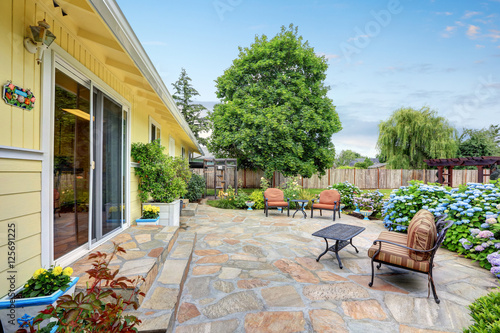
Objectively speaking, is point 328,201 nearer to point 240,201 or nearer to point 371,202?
point 371,202

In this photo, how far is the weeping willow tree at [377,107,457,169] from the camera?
1777cm

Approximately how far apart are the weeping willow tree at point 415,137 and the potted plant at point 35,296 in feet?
68.6

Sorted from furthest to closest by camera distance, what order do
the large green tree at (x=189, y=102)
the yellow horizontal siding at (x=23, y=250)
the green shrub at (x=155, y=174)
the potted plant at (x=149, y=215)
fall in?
1. the large green tree at (x=189, y=102)
2. the green shrub at (x=155, y=174)
3. the potted plant at (x=149, y=215)
4. the yellow horizontal siding at (x=23, y=250)

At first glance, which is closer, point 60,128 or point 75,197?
point 60,128

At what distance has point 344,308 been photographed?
99.0 inches

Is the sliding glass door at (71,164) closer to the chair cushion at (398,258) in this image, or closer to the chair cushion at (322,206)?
the chair cushion at (398,258)

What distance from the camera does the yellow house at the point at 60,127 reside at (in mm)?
1889

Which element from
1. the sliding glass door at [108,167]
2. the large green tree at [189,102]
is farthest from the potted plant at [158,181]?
the large green tree at [189,102]

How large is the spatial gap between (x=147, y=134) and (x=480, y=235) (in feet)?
22.7

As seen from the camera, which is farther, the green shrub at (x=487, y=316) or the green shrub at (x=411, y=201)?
the green shrub at (x=411, y=201)

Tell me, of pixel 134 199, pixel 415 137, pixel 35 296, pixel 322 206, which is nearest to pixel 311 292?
pixel 35 296

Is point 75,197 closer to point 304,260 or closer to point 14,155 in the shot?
point 14,155

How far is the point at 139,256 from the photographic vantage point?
3012 mm

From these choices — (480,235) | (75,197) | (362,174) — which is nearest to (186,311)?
(75,197)
